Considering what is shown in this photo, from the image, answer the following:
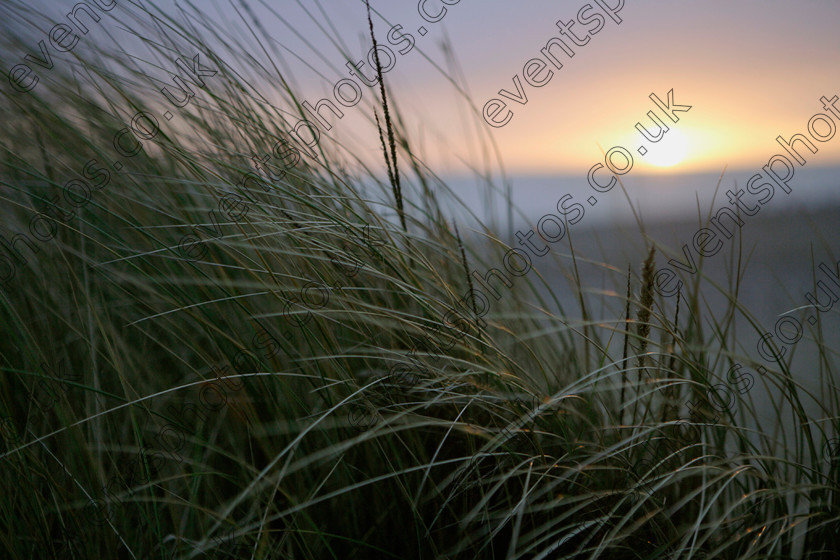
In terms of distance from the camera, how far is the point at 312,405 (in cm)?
94

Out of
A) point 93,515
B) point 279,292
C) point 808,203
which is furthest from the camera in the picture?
point 808,203

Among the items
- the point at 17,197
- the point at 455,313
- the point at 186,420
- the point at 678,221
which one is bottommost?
the point at 186,420

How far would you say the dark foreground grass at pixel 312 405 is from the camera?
2.69 ft

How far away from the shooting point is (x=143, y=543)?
86 centimetres

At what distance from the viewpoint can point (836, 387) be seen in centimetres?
100

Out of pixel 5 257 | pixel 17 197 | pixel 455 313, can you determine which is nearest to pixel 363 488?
pixel 455 313

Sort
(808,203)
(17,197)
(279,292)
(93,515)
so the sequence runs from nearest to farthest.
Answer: (93,515) → (279,292) → (17,197) → (808,203)

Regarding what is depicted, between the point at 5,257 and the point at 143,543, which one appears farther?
the point at 5,257

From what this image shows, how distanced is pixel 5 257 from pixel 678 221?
1314 mm

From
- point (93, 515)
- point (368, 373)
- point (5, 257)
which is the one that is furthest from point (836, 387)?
point (5, 257)

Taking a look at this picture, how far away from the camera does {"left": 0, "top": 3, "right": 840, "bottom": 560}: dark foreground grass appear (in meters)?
0.82

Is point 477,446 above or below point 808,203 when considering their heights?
below

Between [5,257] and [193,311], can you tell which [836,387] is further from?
[5,257]

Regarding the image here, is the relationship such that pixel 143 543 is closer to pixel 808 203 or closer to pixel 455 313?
pixel 455 313
